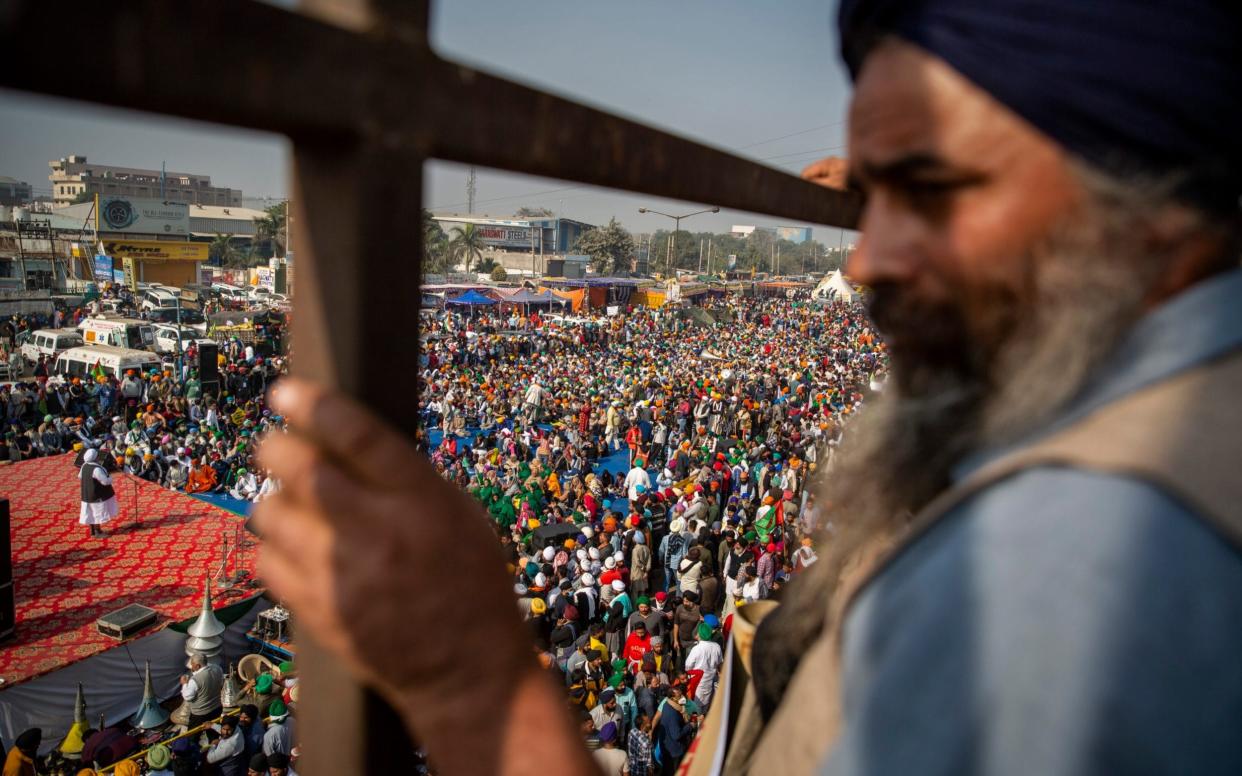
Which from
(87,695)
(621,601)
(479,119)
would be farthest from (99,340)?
(479,119)

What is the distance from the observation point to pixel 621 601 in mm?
7094

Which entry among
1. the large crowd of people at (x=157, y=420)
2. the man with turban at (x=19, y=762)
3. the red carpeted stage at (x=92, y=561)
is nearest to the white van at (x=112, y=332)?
the large crowd of people at (x=157, y=420)

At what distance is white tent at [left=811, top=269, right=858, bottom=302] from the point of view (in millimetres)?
36453

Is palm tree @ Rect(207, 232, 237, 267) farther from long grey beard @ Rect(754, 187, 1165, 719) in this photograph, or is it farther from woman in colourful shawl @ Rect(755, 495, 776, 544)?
long grey beard @ Rect(754, 187, 1165, 719)

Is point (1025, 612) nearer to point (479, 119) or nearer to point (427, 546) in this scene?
point (427, 546)

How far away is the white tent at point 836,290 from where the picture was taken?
120ft

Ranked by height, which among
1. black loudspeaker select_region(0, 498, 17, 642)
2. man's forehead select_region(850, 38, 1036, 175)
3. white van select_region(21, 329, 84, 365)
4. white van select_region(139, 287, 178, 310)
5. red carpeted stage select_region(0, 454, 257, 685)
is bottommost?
red carpeted stage select_region(0, 454, 257, 685)

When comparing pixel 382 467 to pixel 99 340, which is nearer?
pixel 382 467

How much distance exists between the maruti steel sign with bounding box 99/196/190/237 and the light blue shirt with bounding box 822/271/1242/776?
41548 millimetres

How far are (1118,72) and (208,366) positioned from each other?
18189mm

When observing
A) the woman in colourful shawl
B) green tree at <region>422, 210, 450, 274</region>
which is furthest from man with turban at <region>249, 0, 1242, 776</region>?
green tree at <region>422, 210, 450, 274</region>

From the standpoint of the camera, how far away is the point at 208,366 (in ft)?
53.5

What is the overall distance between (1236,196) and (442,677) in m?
0.68

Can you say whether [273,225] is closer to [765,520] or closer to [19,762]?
[765,520]
